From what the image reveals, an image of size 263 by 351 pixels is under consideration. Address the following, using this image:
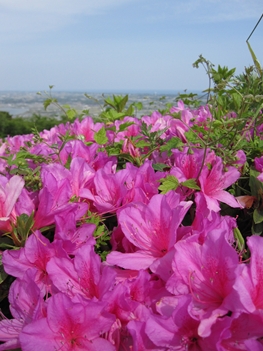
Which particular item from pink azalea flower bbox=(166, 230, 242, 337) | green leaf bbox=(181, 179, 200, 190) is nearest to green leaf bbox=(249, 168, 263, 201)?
green leaf bbox=(181, 179, 200, 190)

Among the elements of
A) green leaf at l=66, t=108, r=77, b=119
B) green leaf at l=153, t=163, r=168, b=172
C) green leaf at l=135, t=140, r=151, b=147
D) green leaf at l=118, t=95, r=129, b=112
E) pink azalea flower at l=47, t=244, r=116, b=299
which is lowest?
pink azalea flower at l=47, t=244, r=116, b=299

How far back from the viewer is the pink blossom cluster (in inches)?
34.3

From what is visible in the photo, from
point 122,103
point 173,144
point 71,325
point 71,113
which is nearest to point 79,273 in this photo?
point 71,325

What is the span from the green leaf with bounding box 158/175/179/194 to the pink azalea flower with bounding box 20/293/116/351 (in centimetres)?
48

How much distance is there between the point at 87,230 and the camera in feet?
3.85

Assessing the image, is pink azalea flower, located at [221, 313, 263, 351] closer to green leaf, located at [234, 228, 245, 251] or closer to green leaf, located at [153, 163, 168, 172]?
green leaf, located at [234, 228, 245, 251]

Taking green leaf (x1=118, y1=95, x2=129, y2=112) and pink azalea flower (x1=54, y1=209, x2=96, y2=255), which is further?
green leaf (x1=118, y1=95, x2=129, y2=112)

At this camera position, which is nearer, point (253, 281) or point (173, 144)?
point (253, 281)

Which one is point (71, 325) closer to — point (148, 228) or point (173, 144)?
point (148, 228)

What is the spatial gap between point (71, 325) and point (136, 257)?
24 cm

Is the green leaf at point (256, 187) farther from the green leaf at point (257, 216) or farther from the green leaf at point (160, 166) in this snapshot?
the green leaf at point (160, 166)

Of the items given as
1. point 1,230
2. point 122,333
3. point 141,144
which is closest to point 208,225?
point 122,333

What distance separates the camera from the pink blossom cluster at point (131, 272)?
0.87 metres

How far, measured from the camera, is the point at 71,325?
0.93m
